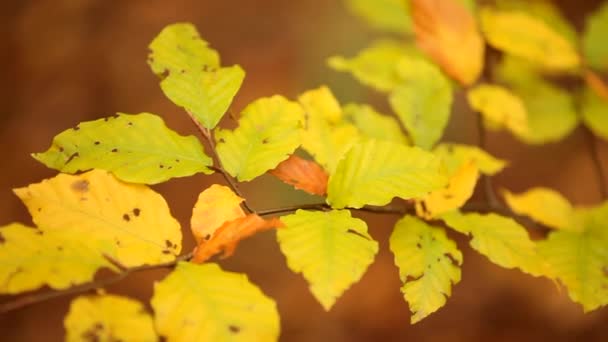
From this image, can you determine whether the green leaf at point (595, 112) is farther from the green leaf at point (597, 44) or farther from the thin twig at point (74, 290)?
the thin twig at point (74, 290)

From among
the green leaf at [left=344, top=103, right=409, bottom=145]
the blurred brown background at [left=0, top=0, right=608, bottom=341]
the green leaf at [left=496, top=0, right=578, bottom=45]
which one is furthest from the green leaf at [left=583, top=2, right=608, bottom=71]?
the blurred brown background at [left=0, top=0, right=608, bottom=341]

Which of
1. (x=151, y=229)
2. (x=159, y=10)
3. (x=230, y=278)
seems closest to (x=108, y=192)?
(x=151, y=229)

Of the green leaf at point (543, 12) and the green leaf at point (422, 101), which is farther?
the green leaf at point (543, 12)

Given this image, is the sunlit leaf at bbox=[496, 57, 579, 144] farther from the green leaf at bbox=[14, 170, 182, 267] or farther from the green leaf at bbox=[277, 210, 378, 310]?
the green leaf at bbox=[14, 170, 182, 267]

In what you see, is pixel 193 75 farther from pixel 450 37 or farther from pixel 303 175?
pixel 450 37

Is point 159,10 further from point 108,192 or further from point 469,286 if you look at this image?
point 108,192

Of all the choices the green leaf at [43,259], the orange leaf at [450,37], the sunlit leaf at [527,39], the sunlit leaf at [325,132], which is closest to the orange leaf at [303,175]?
the sunlit leaf at [325,132]
